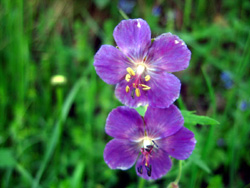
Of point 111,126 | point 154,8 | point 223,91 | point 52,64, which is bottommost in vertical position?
point 223,91

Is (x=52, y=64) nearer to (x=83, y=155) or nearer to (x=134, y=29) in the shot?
(x=83, y=155)

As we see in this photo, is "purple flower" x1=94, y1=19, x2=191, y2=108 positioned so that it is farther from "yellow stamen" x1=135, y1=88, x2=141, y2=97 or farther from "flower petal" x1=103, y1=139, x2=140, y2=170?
"flower petal" x1=103, y1=139, x2=140, y2=170

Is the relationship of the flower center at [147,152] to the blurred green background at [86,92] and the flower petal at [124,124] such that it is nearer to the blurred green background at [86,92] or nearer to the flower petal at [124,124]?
the flower petal at [124,124]

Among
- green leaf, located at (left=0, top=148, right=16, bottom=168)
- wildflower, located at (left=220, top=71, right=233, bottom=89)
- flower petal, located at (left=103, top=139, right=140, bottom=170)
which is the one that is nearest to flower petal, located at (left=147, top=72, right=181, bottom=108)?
flower petal, located at (left=103, top=139, right=140, bottom=170)

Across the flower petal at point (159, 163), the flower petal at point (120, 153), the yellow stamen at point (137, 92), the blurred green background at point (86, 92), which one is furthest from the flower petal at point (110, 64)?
the blurred green background at point (86, 92)

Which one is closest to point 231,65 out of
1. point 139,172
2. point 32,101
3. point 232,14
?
point 232,14

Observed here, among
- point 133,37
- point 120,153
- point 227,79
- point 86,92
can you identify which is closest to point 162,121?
point 120,153
